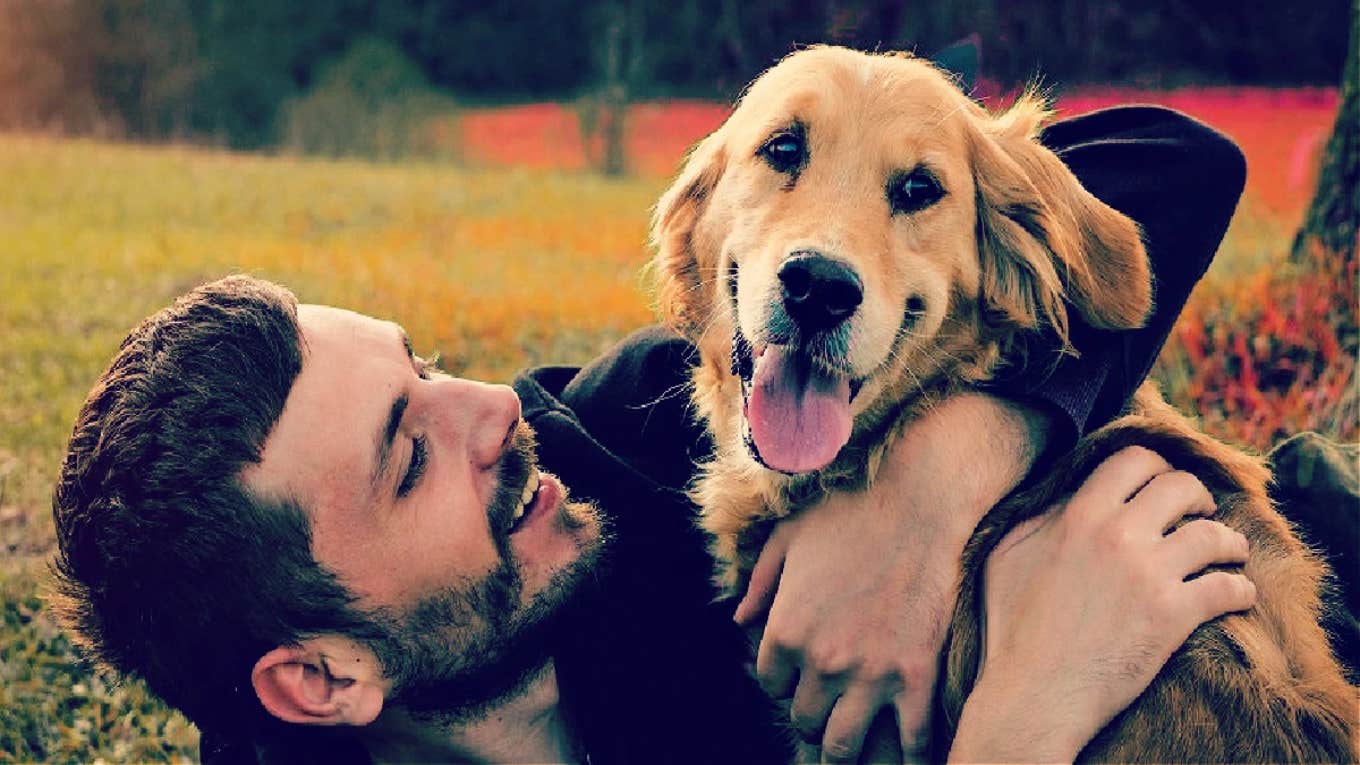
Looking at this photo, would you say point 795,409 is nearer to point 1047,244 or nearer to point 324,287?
point 1047,244

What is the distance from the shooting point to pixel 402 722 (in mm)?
2648

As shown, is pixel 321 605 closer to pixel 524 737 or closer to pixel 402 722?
pixel 402 722

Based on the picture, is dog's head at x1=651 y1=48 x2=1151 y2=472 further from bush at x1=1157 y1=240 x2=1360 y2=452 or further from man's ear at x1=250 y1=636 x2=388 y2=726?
bush at x1=1157 y1=240 x2=1360 y2=452

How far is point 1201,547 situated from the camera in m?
2.17

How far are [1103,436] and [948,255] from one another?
491 millimetres

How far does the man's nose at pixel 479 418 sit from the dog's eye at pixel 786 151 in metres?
0.80

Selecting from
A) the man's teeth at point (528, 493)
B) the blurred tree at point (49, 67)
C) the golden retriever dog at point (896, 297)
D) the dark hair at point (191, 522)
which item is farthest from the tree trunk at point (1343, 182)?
the blurred tree at point (49, 67)

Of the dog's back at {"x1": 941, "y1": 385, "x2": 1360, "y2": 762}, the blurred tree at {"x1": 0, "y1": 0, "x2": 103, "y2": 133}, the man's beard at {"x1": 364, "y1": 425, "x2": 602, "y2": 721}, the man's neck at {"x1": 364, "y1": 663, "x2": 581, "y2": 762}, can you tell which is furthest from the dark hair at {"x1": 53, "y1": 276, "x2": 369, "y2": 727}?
the blurred tree at {"x1": 0, "y1": 0, "x2": 103, "y2": 133}

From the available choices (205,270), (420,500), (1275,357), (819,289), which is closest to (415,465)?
(420,500)

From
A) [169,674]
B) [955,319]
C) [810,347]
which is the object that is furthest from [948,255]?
[169,674]

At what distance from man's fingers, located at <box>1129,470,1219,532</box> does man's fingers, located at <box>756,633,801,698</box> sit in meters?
0.72

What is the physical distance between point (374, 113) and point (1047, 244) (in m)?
19.9

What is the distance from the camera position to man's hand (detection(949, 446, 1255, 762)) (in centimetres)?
204

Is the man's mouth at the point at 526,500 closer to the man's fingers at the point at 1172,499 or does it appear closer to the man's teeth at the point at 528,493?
the man's teeth at the point at 528,493
